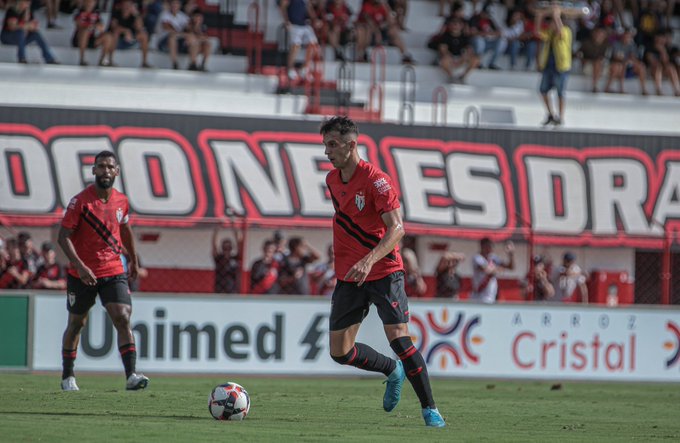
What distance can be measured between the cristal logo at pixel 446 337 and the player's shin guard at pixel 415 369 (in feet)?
27.3

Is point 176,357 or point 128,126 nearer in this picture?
point 176,357

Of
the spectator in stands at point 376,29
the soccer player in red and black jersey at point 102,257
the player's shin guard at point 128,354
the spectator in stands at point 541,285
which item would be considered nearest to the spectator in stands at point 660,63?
the spectator in stands at point 376,29

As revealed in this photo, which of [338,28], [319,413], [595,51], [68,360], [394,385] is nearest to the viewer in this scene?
[394,385]

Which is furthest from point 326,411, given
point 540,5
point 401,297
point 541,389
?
point 540,5

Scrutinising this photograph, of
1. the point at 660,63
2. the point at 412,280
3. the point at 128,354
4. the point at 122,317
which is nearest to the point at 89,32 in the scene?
the point at 412,280

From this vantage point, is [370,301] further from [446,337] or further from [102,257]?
[446,337]

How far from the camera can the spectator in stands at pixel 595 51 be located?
27.6m

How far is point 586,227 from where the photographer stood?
23391 millimetres

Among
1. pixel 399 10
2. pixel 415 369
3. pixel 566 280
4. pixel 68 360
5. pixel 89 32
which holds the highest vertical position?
pixel 399 10

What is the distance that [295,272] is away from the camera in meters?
18.9

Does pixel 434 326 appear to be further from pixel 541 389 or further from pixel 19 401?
pixel 19 401

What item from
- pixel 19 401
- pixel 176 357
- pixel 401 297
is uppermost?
pixel 401 297

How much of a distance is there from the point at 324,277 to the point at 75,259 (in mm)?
7657

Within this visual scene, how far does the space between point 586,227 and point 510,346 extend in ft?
19.0
